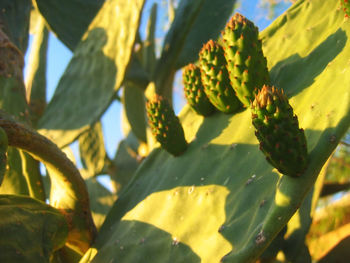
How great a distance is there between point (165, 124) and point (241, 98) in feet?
0.88

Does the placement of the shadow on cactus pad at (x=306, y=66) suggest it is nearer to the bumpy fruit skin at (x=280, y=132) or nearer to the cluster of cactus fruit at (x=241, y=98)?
the cluster of cactus fruit at (x=241, y=98)

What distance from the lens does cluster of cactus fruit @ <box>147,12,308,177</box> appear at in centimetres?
78

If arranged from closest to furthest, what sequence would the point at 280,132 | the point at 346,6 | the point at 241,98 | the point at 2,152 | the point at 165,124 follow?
1. the point at 280,132
2. the point at 2,152
3. the point at 346,6
4. the point at 241,98
5. the point at 165,124

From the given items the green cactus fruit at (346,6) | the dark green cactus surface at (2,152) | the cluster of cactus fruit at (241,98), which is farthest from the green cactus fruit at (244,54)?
Answer: the dark green cactus surface at (2,152)

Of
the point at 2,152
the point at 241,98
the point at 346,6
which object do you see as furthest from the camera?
the point at 241,98

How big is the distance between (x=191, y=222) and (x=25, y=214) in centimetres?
40

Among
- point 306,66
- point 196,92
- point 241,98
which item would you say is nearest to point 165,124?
point 196,92

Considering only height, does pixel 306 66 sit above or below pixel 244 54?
below

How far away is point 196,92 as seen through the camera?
1.32m

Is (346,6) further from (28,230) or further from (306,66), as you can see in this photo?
(28,230)

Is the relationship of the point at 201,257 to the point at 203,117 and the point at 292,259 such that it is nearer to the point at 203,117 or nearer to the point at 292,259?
the point at 203,117

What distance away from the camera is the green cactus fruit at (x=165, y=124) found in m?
1.28

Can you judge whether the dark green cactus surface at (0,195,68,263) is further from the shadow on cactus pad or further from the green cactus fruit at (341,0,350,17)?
the green cactus fruit at (341,0,350,17)

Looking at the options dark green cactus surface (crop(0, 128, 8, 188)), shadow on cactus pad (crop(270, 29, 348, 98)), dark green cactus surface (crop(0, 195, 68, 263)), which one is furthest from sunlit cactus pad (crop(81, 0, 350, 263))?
dark green cactus surface (crop(0, 128, 8, 188))
